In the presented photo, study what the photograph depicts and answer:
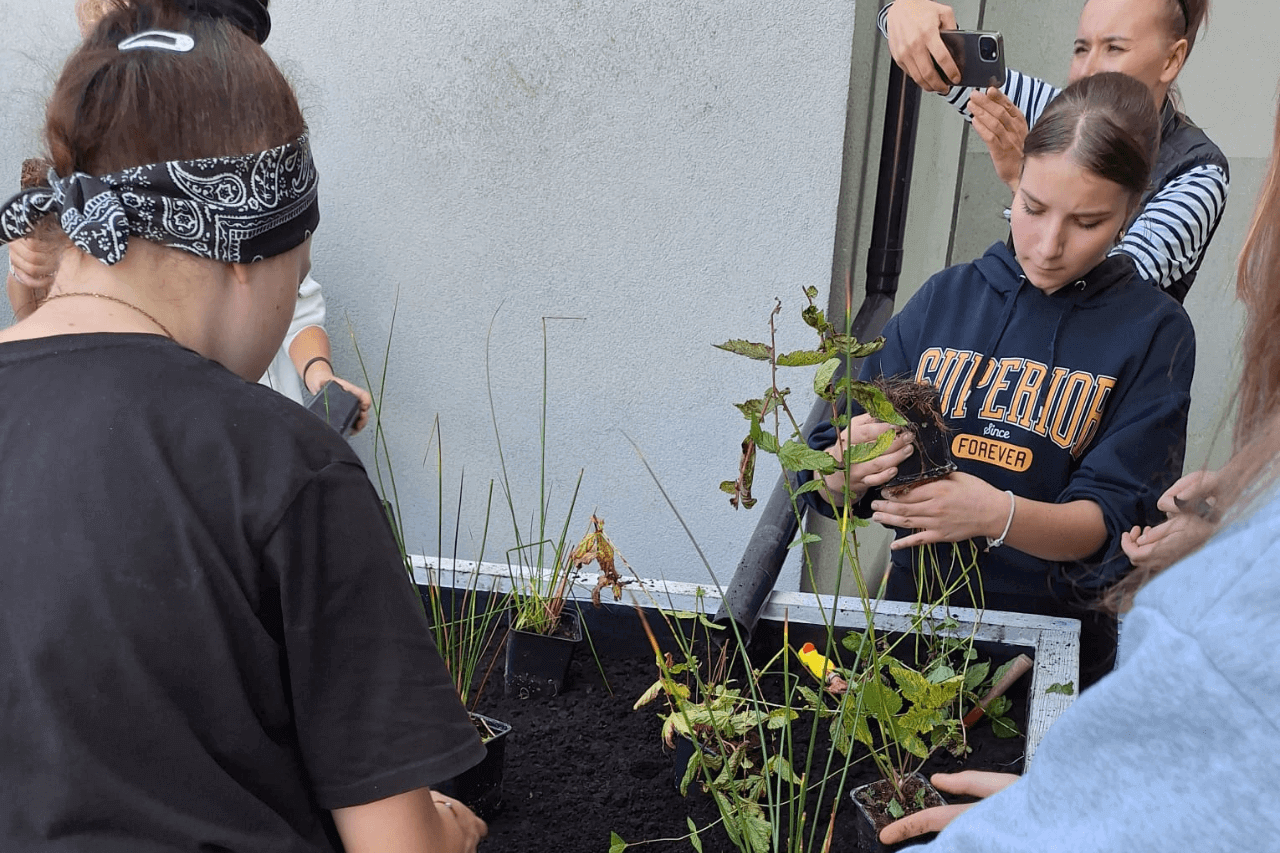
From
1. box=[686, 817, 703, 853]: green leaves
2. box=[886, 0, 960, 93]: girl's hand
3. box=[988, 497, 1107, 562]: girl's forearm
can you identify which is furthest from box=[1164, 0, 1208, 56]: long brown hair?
box=[686, 817, 703, 853]: green leaves

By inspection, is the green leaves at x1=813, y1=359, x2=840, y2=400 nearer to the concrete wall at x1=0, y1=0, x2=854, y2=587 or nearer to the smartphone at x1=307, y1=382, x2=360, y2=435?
the smartphone at x1=307, y1=382, x2=360, y2=435

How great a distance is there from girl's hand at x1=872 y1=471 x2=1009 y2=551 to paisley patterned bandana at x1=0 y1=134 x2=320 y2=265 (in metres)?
1.02

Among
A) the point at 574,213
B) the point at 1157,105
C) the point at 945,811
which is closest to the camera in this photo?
the point at 945,811

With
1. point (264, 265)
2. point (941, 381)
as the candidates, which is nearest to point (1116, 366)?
point (941, 381)

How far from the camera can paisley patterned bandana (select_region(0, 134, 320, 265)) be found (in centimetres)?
90

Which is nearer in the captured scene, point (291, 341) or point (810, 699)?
point (810, 699)

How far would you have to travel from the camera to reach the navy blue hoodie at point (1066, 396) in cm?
176

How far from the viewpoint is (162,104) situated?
0.92 m

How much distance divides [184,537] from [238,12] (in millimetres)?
630

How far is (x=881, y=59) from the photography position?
3.00 metres

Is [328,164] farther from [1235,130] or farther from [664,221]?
[1235,130]

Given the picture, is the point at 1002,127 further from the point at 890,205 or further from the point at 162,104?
the point at 162,104

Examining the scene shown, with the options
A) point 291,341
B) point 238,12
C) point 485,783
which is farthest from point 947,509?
Answer: point 291,341

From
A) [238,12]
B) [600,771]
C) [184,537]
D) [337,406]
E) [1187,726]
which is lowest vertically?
[600,771]
